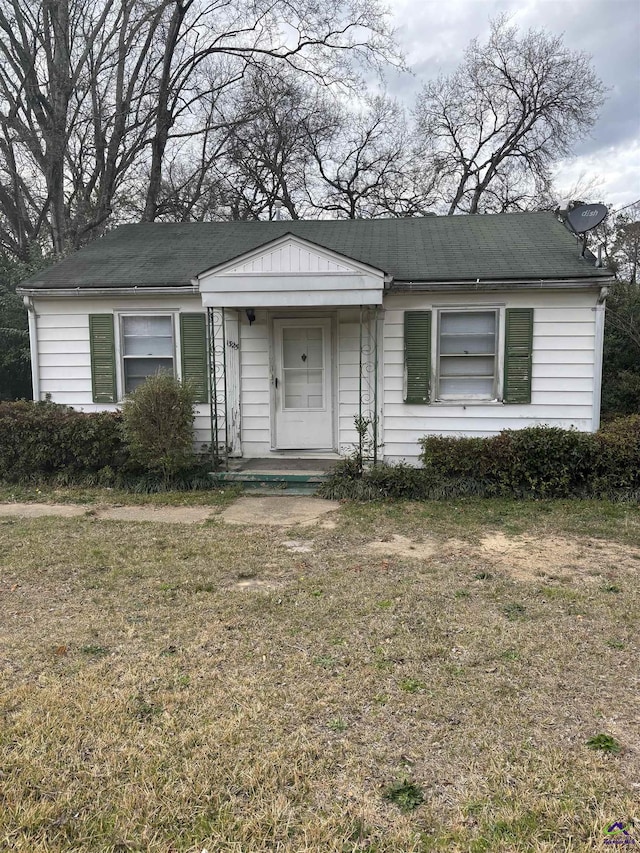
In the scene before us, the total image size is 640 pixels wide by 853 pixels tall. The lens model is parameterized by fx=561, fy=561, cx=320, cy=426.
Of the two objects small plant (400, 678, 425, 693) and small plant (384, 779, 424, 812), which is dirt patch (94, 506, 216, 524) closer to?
small plant (400, 678, 425, 693)

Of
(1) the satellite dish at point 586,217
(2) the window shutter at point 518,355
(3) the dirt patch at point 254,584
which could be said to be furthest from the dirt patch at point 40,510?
(1) the satellite dish at point 586,217

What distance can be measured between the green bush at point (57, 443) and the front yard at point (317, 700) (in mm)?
2752

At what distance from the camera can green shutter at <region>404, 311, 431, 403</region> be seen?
7945 millimetres

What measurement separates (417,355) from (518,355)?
1.39 m

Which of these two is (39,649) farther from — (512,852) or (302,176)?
(302,176)

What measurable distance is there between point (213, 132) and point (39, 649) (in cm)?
1984

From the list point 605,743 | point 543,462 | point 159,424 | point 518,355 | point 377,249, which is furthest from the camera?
point 377,249

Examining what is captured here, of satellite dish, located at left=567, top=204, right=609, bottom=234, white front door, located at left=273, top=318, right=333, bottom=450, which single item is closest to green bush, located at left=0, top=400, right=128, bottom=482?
white front door, located at left=273, top=318, right=333, bottom=450

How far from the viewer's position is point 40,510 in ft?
22.3

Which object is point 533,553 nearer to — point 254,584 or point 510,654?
point 510,654

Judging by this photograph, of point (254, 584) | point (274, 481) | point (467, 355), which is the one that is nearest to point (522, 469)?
point (467, 355)

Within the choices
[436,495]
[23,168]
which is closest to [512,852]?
[436,495]

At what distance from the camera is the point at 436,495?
7180 mm

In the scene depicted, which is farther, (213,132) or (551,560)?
(213,132)
